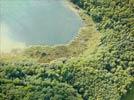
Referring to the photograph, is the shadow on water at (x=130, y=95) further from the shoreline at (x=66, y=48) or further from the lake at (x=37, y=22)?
the lake at (x=37, y=22)

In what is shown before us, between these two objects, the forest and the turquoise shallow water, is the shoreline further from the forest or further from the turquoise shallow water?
the turquoise shallow water

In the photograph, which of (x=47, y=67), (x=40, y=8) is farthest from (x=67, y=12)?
(x=47, y=67)

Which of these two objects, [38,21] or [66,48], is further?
[38,21]

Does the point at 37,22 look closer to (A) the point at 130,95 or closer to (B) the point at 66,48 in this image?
(B) the point at 66,48

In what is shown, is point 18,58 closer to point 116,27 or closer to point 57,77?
point 57,77

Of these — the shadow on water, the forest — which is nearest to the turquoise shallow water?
the forest

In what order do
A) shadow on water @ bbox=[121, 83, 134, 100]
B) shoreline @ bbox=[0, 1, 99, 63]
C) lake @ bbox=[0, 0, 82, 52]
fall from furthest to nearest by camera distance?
lake @ bbox=[0, 0, 82, 52] < shoreline @ bbox=[0, 1, 99, 63] < shadow on water @ bbox=[121, 83, 134, 100]

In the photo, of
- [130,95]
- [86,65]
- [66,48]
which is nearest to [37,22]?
[66,48]

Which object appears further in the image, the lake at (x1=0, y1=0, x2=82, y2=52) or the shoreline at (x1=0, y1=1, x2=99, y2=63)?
the lake at (x1=0, y1=0, x2=82, y2=52)
